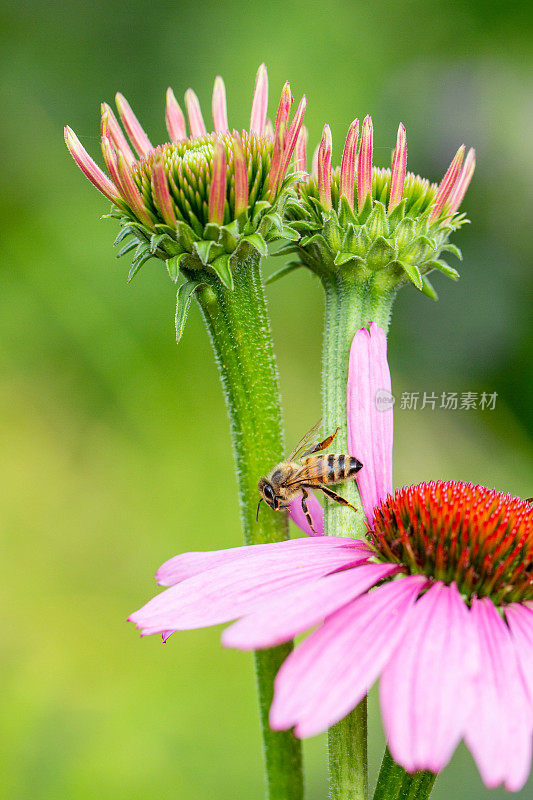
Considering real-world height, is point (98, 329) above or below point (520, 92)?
below

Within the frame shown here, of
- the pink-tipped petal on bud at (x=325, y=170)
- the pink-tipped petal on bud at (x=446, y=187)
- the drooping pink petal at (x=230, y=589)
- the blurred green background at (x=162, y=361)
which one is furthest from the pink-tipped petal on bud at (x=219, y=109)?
the blurred green background at (x=162, y=361)

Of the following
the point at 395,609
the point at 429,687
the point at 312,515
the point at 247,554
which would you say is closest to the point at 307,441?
the point at 312,515

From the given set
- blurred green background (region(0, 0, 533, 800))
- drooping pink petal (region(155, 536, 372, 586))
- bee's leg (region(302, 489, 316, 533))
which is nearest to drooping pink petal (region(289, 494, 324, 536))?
bee's leg (region(302, 489, 316, 533))

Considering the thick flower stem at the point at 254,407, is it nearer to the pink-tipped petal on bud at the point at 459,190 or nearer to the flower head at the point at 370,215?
the flower head at the point at 370,215

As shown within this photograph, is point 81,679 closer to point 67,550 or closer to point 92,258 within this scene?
point 67,550

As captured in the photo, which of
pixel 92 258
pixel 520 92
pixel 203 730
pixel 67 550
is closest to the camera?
pixel 203 730

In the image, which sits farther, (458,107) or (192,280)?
(458,107)

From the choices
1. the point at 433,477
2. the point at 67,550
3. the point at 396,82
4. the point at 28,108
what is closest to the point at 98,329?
the point at 67,550

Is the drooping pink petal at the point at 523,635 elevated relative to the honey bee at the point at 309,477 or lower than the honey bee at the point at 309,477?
lower
